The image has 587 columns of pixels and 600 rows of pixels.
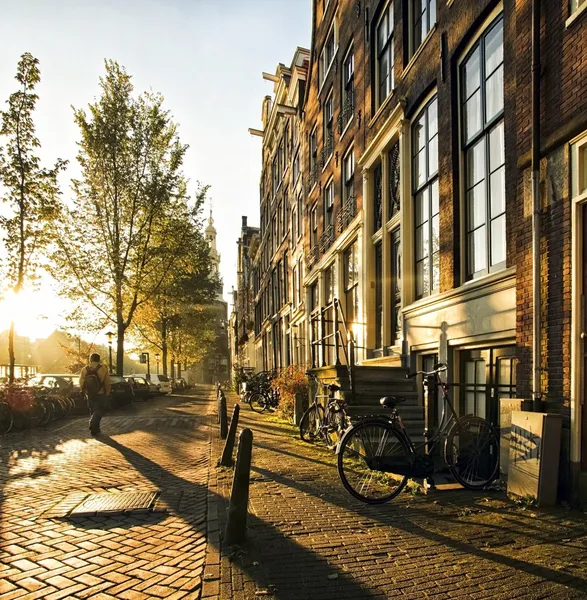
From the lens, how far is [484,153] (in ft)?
24.3

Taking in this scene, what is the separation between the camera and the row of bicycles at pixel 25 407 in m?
11.6

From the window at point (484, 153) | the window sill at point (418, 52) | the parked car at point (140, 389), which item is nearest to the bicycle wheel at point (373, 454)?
the window at point (484, 153)

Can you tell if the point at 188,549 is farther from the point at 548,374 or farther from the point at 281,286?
the point at 281,286

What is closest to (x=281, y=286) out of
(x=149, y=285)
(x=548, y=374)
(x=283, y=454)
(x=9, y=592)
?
(x=149, y=285)

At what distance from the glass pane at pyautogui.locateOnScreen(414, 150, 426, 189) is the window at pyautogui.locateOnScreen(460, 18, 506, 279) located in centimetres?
168

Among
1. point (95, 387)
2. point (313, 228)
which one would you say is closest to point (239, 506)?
point (95, 387)

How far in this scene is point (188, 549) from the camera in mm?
4141

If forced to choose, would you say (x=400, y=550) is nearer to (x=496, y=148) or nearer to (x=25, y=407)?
(x=496, y=148)

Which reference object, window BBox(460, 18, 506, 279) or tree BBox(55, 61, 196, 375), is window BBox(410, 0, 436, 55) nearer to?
window BBox(460, 18, 506, 279)

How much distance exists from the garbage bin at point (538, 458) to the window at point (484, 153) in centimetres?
248

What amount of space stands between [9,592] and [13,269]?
14.2 meters

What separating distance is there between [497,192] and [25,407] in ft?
36.1

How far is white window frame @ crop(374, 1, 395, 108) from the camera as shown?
11492 mm

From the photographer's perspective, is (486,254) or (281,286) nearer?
(486,254)
